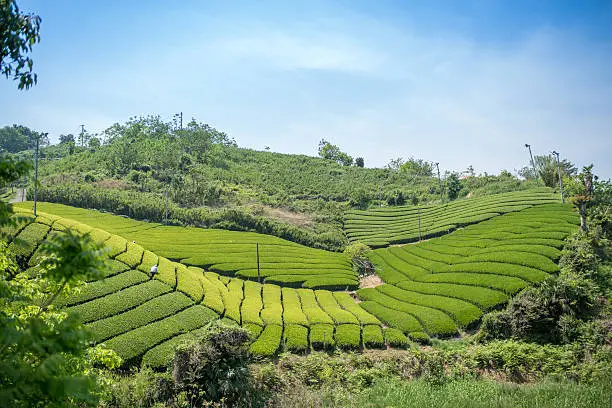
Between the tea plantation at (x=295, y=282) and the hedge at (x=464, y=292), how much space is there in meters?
0.09

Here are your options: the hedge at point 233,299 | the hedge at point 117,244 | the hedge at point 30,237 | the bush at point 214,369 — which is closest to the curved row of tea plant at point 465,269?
the hedge at point 233,299

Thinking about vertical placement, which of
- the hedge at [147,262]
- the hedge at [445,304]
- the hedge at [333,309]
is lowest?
the hedge at [333,309]

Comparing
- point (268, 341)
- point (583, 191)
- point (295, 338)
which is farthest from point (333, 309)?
point (583, 191)

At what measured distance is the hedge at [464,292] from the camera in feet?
88.2

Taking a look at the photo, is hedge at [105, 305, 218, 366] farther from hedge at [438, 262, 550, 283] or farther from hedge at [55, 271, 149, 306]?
hedge at [438, 262, 550, 283]

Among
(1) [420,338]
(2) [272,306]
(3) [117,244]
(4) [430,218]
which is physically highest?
(3) [117,244]

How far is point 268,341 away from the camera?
2250 cm

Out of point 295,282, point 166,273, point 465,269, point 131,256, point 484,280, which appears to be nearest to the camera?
point 166,273

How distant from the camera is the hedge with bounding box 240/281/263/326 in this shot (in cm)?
2462

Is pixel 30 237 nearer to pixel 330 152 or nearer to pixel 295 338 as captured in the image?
pixel 295 338

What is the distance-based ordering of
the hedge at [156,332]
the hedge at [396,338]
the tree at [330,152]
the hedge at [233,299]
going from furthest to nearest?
the tree at [330,152] < the hedge at [233,299] < the hedge at [396,338] < the hedge at [156,332]

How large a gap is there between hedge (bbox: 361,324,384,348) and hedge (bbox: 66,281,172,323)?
11.6 meters

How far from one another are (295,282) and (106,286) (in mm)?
16802

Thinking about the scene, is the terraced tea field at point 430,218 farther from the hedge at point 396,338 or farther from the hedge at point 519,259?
the hedge at point 396,338
